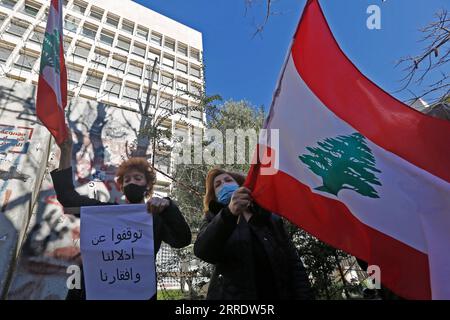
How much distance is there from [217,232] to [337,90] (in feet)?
3.52

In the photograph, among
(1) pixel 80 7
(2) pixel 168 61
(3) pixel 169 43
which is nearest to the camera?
(1) pixel 80 7

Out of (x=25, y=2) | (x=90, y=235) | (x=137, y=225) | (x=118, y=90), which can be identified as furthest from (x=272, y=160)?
(x=25, y=2)

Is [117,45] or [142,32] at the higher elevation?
[142,32]

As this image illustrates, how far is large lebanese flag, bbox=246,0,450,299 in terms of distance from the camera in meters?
1.36

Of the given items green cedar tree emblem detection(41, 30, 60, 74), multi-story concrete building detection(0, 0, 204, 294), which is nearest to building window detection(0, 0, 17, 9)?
multi-story concrete building detection(0, 0, 204, 294)

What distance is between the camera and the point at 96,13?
26.3 metres

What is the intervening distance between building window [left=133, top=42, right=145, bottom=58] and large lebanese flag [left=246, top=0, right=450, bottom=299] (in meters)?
27.8

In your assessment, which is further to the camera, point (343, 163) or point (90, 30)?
point (90, 30)

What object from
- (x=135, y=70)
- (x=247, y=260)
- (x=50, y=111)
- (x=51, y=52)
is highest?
(x=135, y=70)

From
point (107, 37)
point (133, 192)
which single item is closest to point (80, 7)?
point (107, 37)

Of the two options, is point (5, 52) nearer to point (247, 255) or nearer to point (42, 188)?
point (42, 188)

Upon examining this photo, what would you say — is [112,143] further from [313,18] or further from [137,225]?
[313,18]

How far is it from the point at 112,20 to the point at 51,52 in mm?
29063
